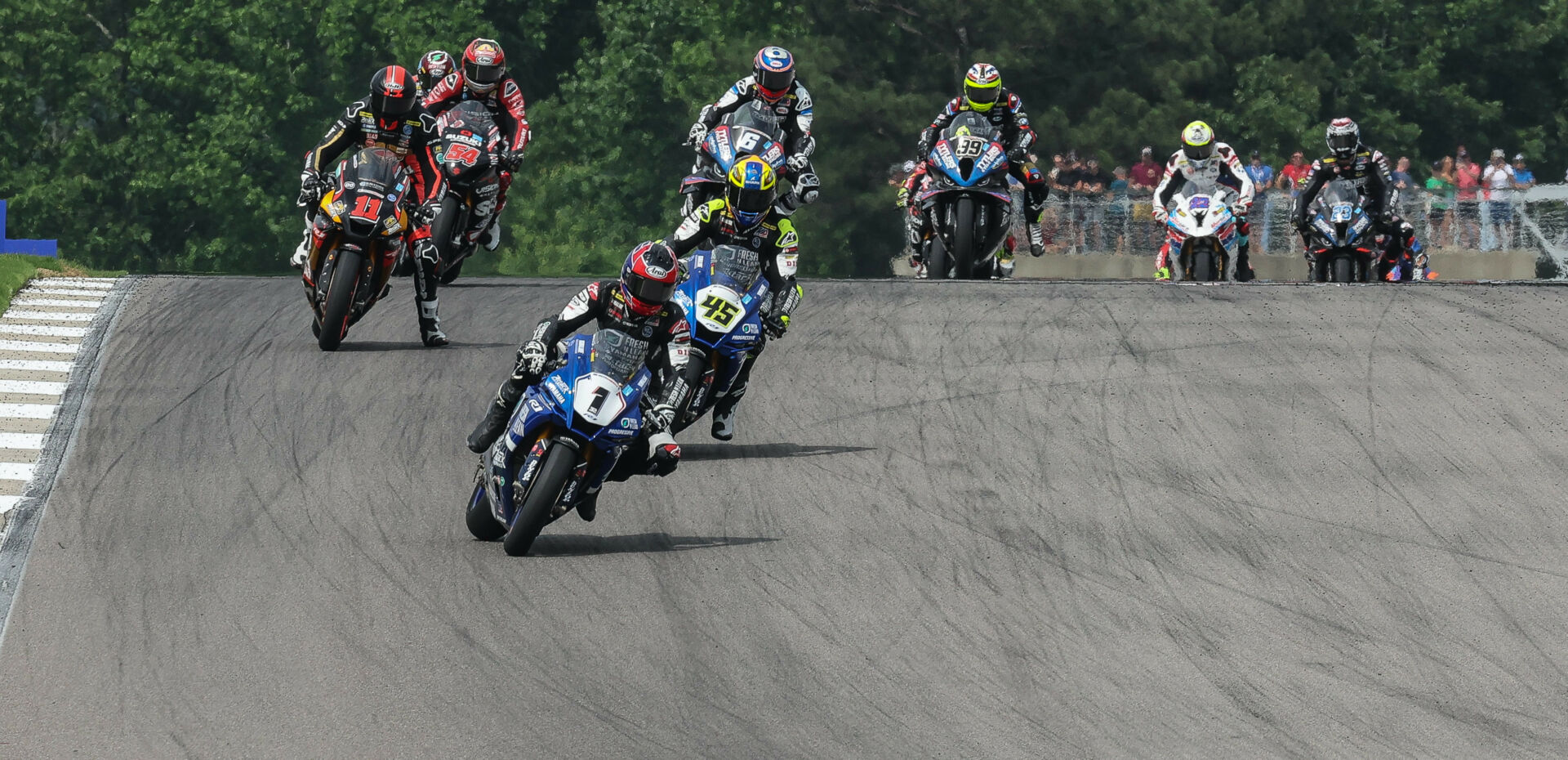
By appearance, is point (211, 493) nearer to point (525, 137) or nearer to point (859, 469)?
point (859, 469)

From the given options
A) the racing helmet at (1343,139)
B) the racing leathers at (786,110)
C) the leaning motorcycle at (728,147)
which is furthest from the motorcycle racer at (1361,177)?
the leaning motorcycle at (728,147)

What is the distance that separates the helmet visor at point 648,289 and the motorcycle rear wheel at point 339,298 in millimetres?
4551

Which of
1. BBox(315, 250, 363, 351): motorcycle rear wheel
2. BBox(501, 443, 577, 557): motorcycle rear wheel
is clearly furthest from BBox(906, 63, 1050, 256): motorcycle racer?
BBox(501, 443, 577, 557): motorcycle rear wheel

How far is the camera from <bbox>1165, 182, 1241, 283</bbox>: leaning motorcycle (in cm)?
1947

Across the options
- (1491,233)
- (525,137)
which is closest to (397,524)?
(525,137)

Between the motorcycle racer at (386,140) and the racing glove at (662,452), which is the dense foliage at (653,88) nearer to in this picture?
the motorcycle racer at (386,140)

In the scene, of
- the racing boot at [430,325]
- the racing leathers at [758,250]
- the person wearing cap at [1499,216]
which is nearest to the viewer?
the racing leathers at [758,250]

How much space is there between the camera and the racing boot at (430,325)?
618 inches

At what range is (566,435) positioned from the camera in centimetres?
1000

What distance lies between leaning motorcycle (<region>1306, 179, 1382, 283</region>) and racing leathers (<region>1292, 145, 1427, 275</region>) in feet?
0.22

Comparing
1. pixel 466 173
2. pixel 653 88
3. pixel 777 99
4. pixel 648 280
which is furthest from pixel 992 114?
pixel 653 88

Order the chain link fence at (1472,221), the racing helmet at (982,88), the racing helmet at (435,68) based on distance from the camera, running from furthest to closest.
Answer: the chain link fence at (1472,221) < the racing helmet at (982,88) < the racing helmet at (435,68)

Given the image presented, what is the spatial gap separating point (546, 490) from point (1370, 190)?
12245 millimetres

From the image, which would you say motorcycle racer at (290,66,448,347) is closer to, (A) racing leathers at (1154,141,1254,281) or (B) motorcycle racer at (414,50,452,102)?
(B) motorcycle racer at (414,50,452,102)
